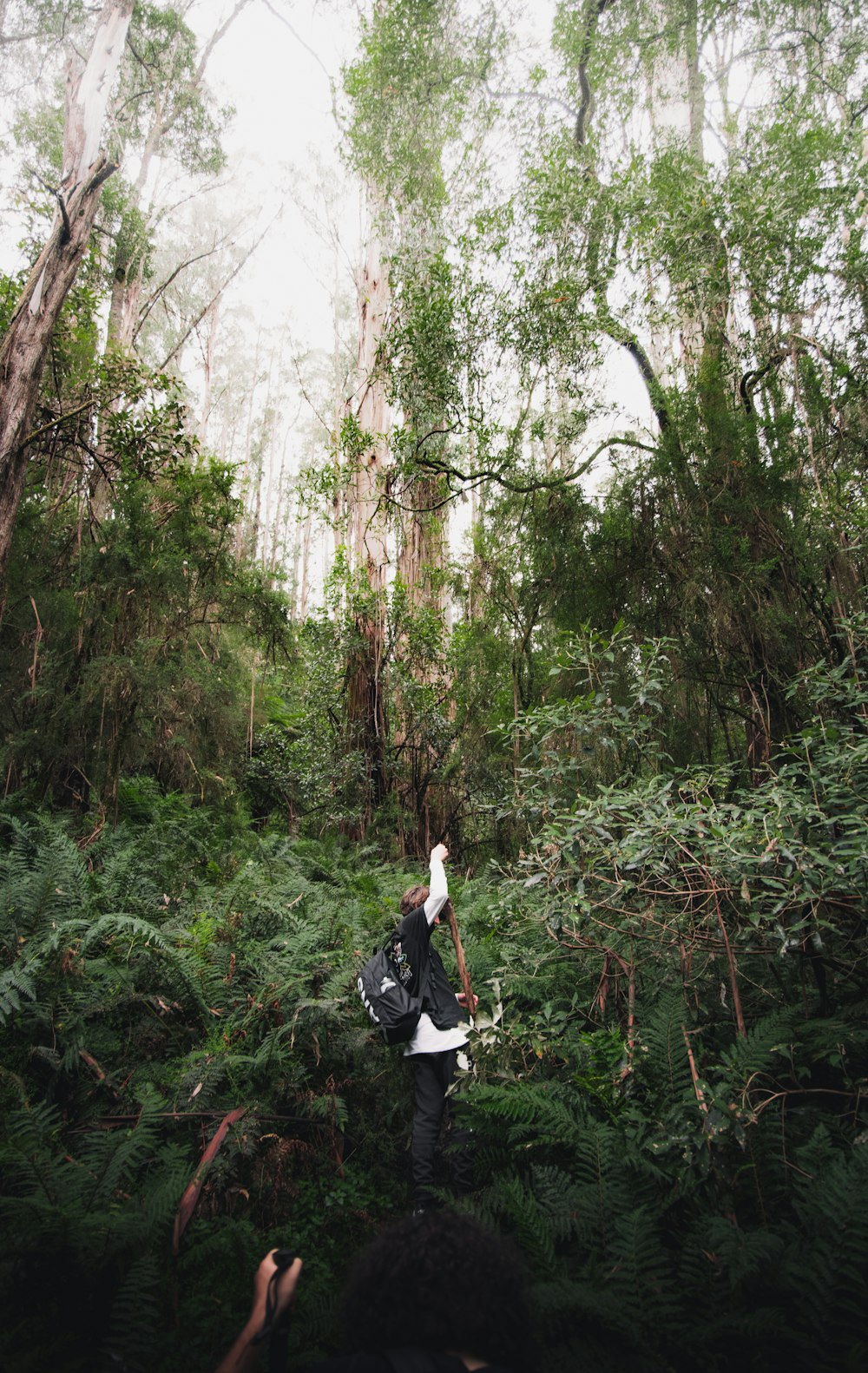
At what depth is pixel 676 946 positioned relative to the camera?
3.79 metres

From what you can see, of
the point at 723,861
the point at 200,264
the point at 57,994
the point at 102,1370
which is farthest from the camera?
the point at 200,264

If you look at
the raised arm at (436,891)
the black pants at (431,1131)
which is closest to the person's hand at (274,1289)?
the black pants at (431,1131)

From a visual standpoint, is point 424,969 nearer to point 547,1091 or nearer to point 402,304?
point 547,1091

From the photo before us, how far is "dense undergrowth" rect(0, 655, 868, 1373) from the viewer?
2.46 meters

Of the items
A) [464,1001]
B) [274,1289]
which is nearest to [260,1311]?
[274,1289]

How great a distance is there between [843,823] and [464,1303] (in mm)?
2788

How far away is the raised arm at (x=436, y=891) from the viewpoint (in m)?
4.03

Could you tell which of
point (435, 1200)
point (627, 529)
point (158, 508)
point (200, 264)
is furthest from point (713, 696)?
point (200, 264)

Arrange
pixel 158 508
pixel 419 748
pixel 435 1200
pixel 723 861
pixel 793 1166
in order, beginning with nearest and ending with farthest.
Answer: pixel 793 1166 < pixel 723 861 < pixel 435 1200 < pixel 158 508 < pixel 419 748

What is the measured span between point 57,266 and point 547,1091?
7.72 meters

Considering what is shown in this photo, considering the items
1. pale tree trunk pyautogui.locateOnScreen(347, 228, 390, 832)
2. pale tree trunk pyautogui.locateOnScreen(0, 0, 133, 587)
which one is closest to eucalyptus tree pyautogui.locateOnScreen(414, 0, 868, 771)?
pale tree trunk pyautogui.locateOnScreen(347, 228, 390, 832)

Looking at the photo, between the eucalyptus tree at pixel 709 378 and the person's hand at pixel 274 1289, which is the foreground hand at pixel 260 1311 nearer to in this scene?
the person's hand at pixel 274 1289

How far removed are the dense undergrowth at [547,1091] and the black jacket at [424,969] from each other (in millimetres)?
252

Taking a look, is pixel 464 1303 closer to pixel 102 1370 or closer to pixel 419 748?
pixel 102 1370
